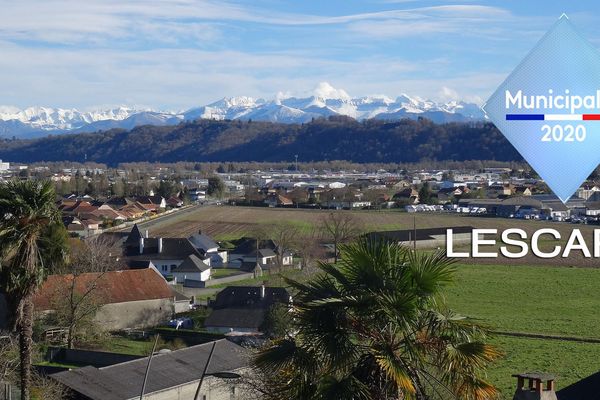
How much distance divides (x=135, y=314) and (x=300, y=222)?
39.6 metres

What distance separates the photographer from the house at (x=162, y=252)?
51.8 m

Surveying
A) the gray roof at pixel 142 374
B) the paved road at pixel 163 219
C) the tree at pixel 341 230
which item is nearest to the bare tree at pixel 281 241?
the tree at pixel 341 230

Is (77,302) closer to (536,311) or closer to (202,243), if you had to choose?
(536,311)

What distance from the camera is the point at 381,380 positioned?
7750 mm

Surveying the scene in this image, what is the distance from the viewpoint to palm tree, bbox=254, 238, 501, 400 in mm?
7715

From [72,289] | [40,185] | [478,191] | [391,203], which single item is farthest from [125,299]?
[478,191]

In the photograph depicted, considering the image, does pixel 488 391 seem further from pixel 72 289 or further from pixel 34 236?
pixel 72 289

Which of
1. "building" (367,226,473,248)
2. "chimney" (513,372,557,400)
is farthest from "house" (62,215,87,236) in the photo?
"chimney" (513,372,557,400)

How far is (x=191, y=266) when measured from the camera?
4912 centimetres

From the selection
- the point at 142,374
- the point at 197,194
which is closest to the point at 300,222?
the point at 197,194

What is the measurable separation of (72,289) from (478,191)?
74.6m

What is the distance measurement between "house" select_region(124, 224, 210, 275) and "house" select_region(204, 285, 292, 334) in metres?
16.1

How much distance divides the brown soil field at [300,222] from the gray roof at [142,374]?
34539mm

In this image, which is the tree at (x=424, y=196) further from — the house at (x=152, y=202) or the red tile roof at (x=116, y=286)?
the red tile roof at (x=116, y=286)
